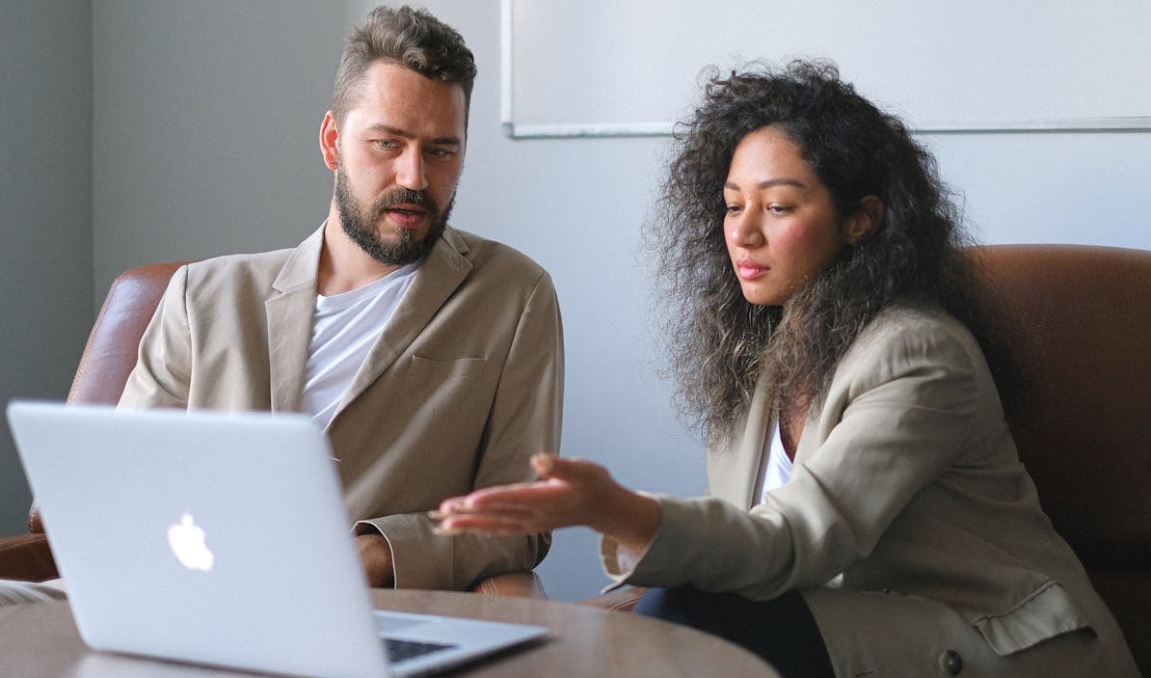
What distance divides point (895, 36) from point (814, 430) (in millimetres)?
973

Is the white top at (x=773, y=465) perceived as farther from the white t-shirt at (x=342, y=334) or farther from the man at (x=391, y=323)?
the white t-shirt at (x=342, y=334)

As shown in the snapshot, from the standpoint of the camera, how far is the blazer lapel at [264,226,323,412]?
2.04m

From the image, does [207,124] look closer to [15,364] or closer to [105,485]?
[15,364]

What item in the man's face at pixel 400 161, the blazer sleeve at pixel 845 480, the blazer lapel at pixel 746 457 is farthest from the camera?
the man's face at pixel 400 161

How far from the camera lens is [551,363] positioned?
2.05 meters

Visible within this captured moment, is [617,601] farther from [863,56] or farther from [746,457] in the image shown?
[863,56]

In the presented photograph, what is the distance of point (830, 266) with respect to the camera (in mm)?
1790

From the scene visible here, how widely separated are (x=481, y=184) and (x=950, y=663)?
1608mm

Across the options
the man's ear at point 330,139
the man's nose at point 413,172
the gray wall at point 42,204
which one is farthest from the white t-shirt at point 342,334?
the gray wall at point 42,204

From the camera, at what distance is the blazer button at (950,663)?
1.50 m

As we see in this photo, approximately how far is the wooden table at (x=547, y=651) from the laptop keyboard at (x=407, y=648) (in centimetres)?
3

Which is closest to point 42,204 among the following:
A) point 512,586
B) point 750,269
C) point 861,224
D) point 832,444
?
point 512,586

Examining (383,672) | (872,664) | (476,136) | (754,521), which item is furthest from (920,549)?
(476,136)

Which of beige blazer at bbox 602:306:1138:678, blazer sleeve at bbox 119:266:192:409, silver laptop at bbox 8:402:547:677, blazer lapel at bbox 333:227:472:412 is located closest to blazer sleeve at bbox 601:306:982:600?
beige blazer at bbox 602:306:1138:678
